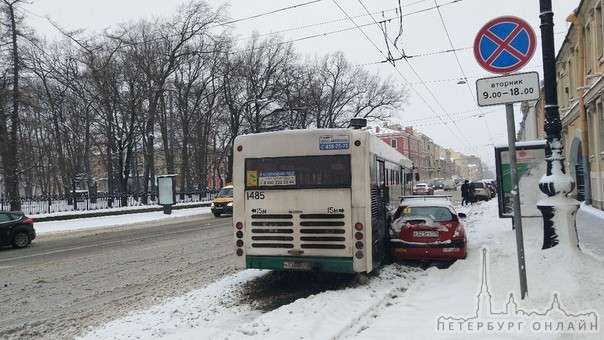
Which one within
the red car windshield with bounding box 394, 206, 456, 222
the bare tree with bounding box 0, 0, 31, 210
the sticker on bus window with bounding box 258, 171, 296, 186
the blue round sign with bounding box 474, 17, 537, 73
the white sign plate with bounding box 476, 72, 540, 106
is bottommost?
the red car windshield with bounding box 394, 206, 456, 222

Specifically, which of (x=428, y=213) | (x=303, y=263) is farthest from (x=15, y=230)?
(x=428, y=213)

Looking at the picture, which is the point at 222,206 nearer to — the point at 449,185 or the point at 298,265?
the point at 298,265

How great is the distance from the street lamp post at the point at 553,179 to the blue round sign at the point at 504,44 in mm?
2568

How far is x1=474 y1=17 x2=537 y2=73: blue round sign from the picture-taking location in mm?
5754

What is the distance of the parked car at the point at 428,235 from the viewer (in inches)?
383

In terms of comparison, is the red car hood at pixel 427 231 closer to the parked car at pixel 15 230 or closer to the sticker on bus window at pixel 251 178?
the sticker on bus window at pixel 251 178

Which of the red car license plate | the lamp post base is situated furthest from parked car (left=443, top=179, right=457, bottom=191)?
the lamp post base

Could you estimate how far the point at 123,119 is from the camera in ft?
120

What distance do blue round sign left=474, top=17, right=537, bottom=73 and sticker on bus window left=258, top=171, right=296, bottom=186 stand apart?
3.78m

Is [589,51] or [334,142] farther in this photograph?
[589,51]

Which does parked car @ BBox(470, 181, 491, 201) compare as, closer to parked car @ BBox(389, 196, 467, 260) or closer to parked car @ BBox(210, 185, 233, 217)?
parked car @ BBox(210, 185, 233, 217)

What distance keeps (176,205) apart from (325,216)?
1221 inches

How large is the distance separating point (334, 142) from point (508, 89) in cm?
325

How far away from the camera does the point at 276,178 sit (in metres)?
8.64
